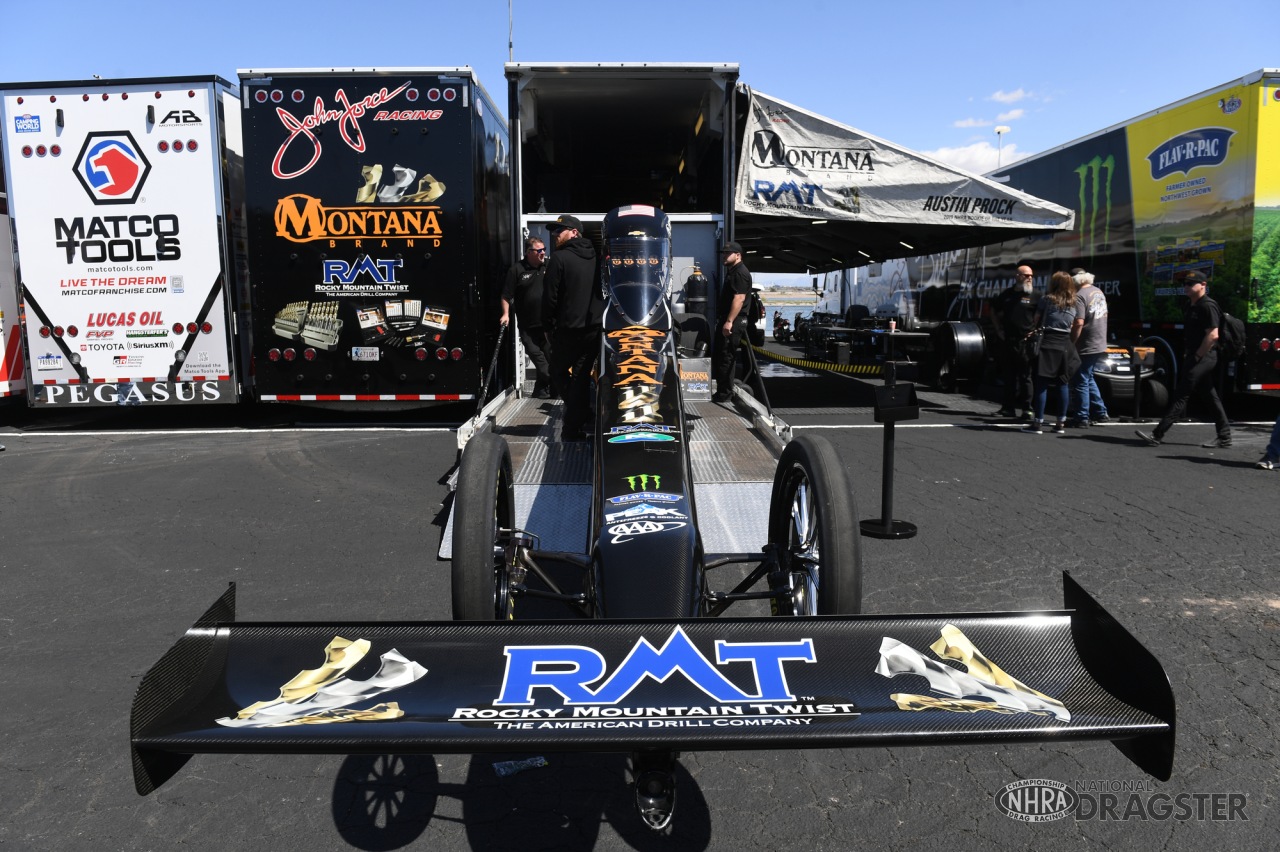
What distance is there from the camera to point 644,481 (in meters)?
3.18

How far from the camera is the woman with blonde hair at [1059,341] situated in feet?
30.5

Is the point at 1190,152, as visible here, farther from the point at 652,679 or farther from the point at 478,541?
the point at 652,679

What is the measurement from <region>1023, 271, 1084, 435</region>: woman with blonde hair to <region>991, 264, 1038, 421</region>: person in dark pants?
47 centimetres

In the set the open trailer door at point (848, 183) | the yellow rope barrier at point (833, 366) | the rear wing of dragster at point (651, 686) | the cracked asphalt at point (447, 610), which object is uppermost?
the open trailer door at point (848, 183)

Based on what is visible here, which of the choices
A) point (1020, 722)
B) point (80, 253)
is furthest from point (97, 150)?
point (1020, 722)

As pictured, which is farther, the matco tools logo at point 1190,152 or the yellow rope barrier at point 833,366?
the yellow rope barrier at point 833,366

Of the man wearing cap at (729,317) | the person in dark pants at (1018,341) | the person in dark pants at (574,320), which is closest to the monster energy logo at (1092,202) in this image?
the person in dark pants at (1018,341)

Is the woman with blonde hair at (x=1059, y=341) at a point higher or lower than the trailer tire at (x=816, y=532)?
higher

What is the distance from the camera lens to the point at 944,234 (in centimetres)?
1245

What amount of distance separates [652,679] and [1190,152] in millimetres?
10565

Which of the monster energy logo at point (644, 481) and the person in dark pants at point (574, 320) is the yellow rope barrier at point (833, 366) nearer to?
the person in dark pants at point (574, 320)

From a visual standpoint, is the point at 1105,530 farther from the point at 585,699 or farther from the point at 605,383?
the point at 585,699

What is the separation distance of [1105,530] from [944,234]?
25.5ft

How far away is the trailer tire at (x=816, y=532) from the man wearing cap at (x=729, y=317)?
13.8 ft
